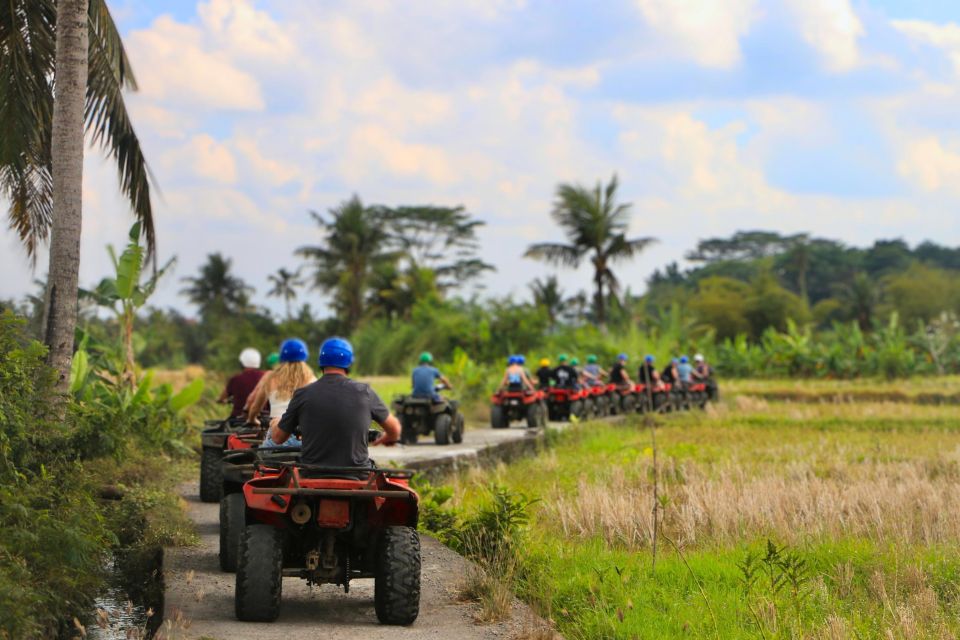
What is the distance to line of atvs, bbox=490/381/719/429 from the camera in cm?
2358

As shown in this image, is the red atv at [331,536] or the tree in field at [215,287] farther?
the tree in field at [215,287]

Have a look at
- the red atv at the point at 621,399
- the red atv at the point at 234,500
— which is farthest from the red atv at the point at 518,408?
the red atv at the point at 234,500

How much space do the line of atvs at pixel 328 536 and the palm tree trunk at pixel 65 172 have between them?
5.42 meters

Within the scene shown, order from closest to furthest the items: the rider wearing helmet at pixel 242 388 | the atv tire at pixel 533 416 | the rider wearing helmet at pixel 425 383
A: the rider wearing helmet at pixel 242 388 → the rider wearing helmet at pixel 425 383 → the atv tire at pixel 533 416

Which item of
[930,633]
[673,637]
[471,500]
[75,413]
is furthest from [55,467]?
[930,633]

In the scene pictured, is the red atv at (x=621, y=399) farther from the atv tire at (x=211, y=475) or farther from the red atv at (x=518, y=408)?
the atv tire at (x=211, y=475)

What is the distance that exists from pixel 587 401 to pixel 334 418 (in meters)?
20.2

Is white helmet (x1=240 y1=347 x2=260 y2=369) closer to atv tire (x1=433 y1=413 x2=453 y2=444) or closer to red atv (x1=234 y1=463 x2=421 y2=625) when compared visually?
red atv (x1=234 y1=463 x2=421 y2=625)

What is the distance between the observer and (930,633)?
6.51m

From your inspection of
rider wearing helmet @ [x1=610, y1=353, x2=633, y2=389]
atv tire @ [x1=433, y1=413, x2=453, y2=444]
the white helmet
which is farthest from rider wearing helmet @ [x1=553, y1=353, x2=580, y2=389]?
the white helmet

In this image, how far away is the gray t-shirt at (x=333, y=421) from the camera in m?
7.29

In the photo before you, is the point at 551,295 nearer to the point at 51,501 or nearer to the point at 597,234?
the point at 597,234

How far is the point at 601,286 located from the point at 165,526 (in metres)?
38.8

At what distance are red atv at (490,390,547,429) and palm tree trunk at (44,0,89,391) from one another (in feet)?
41.3
